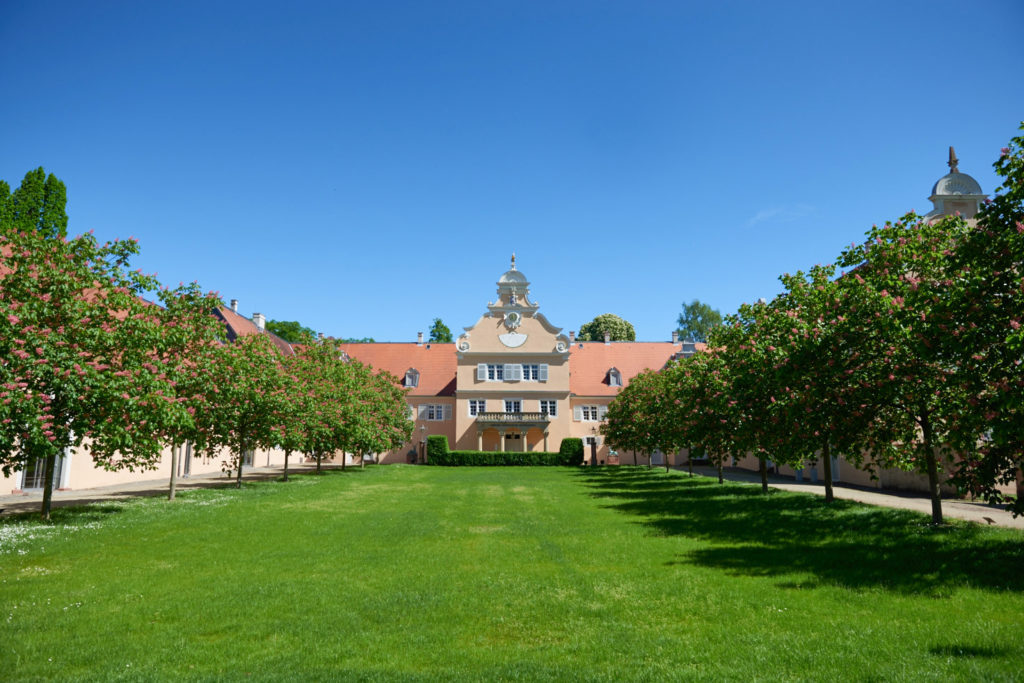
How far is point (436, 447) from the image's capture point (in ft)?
170

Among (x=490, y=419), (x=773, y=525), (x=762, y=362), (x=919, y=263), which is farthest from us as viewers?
(x=490, y=419)

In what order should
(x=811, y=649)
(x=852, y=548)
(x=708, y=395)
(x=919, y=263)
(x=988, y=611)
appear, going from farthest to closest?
(x=708, y=395) → (x=919, y=263) → (x=852, y=548) → (x=988, y=611) → (x=811, y=649)

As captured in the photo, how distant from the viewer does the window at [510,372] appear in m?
55.2

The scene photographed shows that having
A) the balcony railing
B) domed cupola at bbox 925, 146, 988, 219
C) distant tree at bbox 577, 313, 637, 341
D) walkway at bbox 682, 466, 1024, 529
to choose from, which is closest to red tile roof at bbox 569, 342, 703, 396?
the balcony railing

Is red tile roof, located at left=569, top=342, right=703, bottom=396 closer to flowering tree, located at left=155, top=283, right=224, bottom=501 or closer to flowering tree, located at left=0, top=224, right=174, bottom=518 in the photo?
flowering tree, located at left=155, top=283, right=224, bottom=501

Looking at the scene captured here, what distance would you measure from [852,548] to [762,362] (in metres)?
6.49

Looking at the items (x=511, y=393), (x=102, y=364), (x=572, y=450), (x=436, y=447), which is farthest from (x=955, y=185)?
(x=436, y=447)

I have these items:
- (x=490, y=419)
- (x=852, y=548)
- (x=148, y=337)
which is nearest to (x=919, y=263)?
(x=852, y=548)

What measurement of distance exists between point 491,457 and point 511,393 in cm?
653

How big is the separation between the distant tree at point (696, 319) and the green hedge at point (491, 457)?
36.3 meters

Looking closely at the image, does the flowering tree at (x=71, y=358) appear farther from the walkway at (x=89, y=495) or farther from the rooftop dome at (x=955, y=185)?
the rooftop dome at (x=955, y=185)

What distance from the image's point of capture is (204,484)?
30.4 m

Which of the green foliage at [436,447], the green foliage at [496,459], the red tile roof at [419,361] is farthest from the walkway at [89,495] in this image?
the red tile roof at [419,361]

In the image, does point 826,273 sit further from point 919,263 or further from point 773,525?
point 773,525
